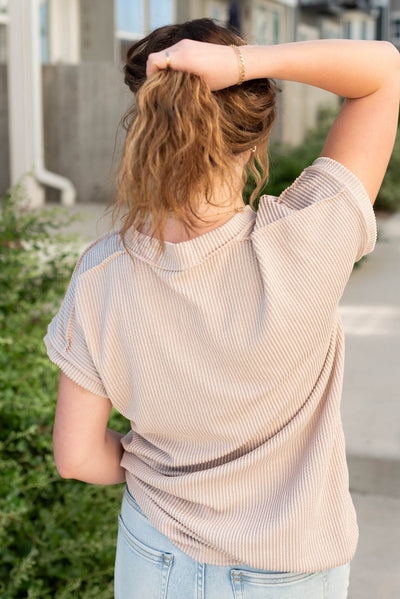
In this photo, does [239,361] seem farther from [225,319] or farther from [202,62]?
[202,62]

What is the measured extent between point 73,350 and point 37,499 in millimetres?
1743

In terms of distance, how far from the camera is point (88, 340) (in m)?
1.22

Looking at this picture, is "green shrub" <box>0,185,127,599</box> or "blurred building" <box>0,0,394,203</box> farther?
"blurred building" <box>0,0,394,203</box>

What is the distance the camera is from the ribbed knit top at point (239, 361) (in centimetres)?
115

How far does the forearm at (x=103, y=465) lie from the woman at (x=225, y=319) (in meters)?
0.03

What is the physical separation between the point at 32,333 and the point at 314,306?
2.66m

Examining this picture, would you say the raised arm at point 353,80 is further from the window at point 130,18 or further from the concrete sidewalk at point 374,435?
the window at point 130,18

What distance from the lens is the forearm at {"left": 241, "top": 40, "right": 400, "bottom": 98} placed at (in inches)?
45.1

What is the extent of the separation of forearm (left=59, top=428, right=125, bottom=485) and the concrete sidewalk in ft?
1.60

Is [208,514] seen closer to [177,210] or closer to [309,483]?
[309,483]

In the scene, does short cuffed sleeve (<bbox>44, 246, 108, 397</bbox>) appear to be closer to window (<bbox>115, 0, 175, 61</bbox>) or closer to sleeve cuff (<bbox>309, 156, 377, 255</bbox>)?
sleeve cuff (<bbox>309, 156, 377, 255</bbox>)

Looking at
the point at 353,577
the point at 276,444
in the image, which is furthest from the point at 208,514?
the point at 353,577

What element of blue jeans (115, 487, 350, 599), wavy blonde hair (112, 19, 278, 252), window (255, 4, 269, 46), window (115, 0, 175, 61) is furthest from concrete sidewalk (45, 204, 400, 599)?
window (255, 4, 269, 46)

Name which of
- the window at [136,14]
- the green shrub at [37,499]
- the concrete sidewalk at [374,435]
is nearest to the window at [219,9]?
the window at [136,14]
